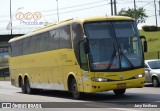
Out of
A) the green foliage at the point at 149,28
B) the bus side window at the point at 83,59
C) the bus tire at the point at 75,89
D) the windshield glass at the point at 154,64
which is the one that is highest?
the green foliage at the point at 149,28

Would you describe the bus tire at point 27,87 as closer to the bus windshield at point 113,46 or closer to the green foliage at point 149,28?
the bus windshield at point 113,46

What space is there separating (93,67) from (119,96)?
2867 millimetres

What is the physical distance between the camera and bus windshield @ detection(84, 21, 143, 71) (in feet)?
59.1

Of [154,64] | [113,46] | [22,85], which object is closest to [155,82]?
[154,64]

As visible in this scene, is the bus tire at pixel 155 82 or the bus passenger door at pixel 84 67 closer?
the bus passenger door at pixel 84 67

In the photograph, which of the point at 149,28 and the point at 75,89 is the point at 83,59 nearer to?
the point at 75,89

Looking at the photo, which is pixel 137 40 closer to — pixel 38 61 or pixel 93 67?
pixel 93 67

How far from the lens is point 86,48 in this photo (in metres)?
17.9

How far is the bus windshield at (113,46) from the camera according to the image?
59.1ft

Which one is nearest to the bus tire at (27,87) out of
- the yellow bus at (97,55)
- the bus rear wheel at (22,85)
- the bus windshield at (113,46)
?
the bus rear wheel at (22,85)

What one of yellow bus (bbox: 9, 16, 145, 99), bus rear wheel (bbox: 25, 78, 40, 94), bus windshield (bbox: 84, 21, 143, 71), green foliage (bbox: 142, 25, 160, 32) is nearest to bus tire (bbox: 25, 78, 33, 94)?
bus rear wheel (bbox: 25, 78, 40, 94)

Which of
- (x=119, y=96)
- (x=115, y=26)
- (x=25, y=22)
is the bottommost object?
(x=119, y=96)

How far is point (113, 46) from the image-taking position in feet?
60.0

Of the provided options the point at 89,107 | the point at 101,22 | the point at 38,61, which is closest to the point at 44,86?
the point at 38,61
